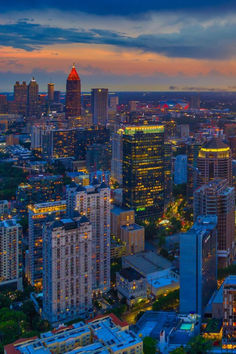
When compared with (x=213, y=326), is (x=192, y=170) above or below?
above

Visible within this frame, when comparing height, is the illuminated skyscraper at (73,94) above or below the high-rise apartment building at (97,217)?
above

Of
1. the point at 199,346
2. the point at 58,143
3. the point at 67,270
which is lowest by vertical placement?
the point at 199,346

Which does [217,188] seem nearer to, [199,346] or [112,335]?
[199,346]

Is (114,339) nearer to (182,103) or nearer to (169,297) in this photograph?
(169,297)

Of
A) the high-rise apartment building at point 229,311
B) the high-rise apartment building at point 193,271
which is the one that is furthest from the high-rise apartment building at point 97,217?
the high-rise apartment building at point 229,311

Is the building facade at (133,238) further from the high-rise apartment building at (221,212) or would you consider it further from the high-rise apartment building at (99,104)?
the high-rise apartment building at (99,104)

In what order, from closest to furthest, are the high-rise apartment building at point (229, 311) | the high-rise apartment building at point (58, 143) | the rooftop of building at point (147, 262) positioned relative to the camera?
1. the high-rise apartment building at point (229, 311)
2. the rooftop of building at point (147, 262)
3. the high-rise apartment building at point (58, 143)

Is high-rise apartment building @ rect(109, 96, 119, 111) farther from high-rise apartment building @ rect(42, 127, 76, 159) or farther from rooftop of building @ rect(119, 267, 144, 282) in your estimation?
rooftop of building @ rect(119, 267, 144, 282)

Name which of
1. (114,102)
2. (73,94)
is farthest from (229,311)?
(73,94)
